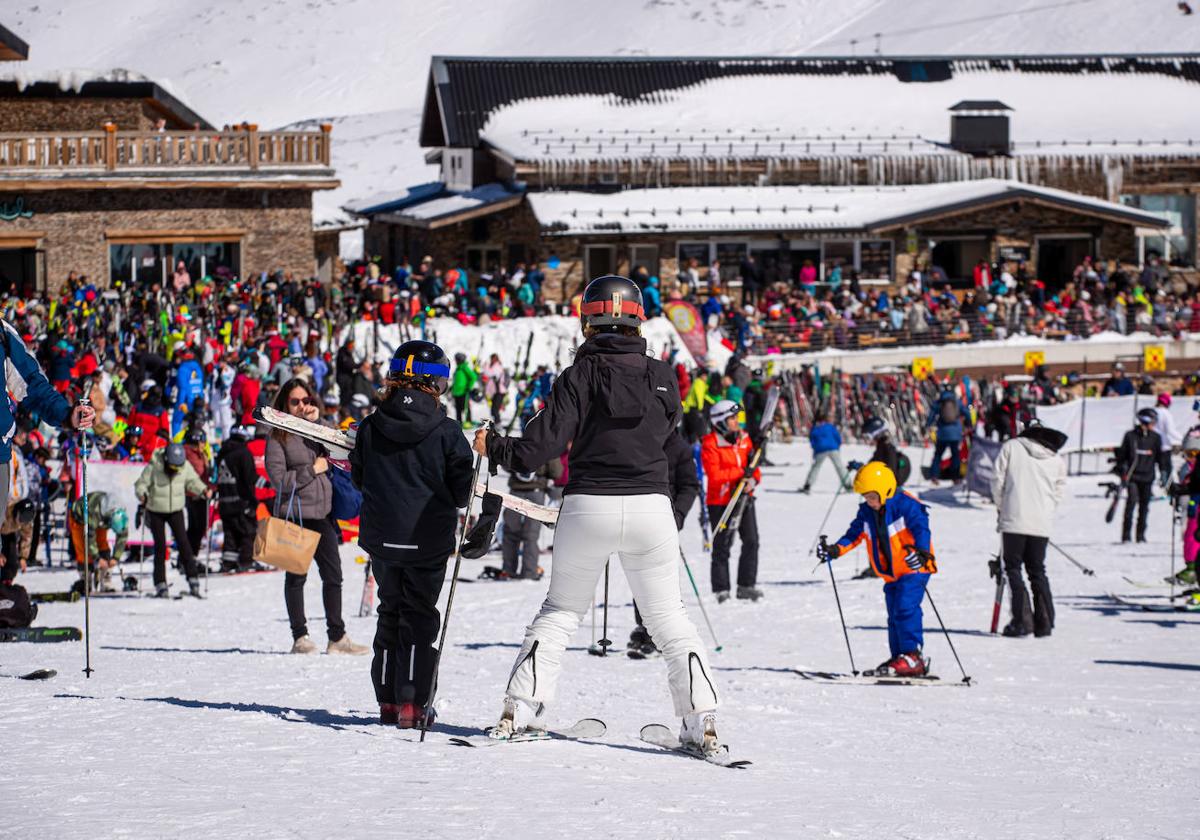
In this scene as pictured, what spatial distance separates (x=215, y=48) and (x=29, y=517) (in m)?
115

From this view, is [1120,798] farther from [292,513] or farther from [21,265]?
[21,265]

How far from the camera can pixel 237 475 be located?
626 inches

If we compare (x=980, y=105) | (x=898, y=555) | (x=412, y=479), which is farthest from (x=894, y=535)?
(x=980, y=105)

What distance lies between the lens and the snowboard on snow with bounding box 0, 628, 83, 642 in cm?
1049

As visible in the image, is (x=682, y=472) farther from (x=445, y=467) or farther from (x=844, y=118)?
(x=844, y=118)

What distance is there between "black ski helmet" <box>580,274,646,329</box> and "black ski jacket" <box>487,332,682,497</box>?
0.07 meters

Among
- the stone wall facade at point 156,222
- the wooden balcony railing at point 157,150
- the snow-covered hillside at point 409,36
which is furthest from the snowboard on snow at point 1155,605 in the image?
the snow-covered hillside at point 409,36

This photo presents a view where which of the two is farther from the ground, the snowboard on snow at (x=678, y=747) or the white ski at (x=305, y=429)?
the white ski at (x=305, y=429)

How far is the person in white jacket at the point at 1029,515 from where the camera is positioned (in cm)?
1262

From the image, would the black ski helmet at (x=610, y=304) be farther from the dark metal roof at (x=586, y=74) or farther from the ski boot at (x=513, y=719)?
the dark metal roof at (x=586, y=74)

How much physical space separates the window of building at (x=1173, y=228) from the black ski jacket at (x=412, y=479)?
39.2m

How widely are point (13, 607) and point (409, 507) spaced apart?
4.19m

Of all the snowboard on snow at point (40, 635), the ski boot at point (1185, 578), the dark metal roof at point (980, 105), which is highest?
the dark metal roof at point (980, 105)

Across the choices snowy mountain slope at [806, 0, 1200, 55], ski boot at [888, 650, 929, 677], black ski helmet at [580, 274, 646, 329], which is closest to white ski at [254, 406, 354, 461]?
black ski helmet at [580, 274, 646, 329]
